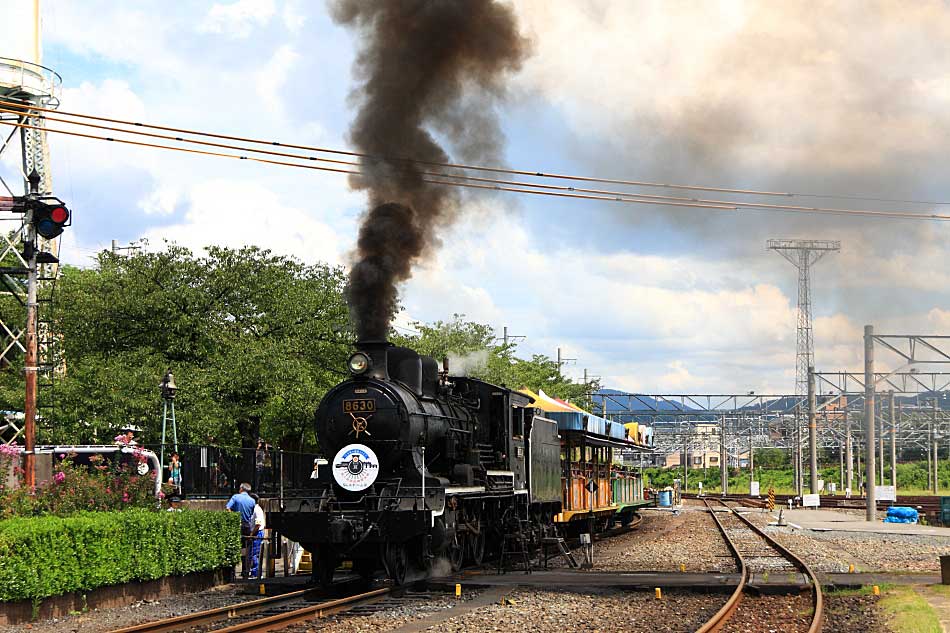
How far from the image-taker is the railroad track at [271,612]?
1180 cm

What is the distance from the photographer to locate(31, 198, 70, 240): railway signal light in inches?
630

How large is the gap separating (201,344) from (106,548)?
59.9 ft

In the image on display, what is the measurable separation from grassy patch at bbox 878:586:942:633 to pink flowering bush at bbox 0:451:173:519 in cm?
1097

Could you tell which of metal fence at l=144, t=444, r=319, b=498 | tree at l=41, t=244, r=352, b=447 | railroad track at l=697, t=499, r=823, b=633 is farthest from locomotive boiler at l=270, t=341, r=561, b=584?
tree at l=41, t=244, r=352, b=447

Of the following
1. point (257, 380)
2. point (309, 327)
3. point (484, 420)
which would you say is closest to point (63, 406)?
point (257, 380)

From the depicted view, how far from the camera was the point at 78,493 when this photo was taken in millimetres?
15406

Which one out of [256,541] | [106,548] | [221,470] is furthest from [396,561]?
[221,470]

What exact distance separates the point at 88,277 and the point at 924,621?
28.0m

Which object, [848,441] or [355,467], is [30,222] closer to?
[355,467]

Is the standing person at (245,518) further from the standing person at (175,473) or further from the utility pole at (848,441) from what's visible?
the utility pole at (848,441)

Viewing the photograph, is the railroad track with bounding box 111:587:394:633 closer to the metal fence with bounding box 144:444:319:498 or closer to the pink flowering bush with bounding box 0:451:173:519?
the pink flowering bush with bounding box 0:451:173:519

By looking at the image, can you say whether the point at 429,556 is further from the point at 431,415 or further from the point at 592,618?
the point at 592,618

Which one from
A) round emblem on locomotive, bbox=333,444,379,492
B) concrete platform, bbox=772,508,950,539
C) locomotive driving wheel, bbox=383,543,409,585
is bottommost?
concrete platform, bbox=772,508,950,539

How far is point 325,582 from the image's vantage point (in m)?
16.0
